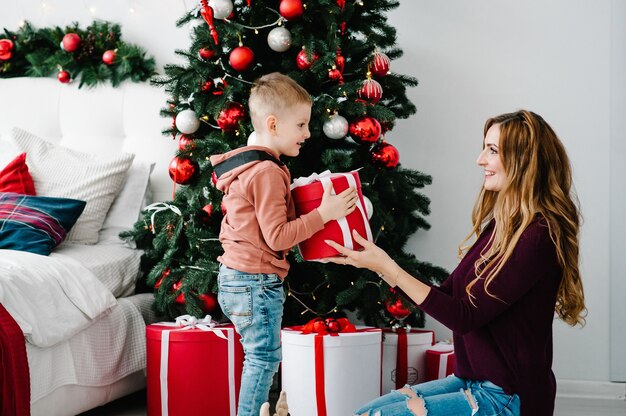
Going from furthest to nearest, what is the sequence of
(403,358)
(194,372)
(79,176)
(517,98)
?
(517,98) < (79,176) < (403,358) < (194,372)

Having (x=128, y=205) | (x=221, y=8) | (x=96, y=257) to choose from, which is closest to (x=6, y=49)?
(x=128, y=205)

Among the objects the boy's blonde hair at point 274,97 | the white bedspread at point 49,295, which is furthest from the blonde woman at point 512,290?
the white bedspread at point 49,295

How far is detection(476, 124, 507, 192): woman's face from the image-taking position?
1604mm

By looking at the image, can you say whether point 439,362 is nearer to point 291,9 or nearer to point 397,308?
point 397,308

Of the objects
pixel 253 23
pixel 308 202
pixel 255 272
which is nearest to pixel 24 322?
pixel 255 272

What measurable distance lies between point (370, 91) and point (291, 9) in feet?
1.28

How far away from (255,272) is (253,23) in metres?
1.09

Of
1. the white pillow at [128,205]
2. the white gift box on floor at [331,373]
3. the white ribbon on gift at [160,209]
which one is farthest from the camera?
the white pillow at [128,205]

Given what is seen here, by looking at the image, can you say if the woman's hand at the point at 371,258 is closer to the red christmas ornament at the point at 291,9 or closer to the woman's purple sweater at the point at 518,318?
the woman's purple sweater at the point at 518,318

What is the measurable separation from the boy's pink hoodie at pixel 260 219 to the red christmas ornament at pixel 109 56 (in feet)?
4.78

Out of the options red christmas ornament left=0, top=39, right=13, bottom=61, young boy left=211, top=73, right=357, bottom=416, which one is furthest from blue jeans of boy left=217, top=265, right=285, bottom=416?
red christmas ornament left=0, top=39, right=13, bottom=61

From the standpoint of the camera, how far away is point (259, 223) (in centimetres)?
170

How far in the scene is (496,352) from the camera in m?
1.52

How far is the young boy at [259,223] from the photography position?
1.71 meters
